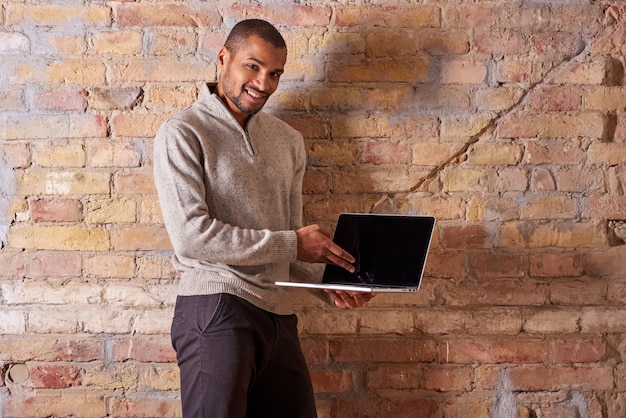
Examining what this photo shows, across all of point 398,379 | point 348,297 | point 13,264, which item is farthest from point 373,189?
point 13,264

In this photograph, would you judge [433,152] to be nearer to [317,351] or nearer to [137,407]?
[317,351]

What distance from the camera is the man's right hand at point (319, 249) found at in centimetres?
184

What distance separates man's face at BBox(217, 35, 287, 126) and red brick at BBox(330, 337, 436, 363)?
0.85 meters

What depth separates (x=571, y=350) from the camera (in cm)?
224

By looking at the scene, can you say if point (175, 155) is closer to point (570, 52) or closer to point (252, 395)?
point (252, 395)

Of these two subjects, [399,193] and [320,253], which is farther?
[399,193]

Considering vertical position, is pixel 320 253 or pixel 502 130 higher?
pixel 502 130

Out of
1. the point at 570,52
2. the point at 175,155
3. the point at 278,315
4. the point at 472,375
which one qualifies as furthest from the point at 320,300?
the point at 570,52

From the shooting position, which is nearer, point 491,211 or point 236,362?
point 236,362

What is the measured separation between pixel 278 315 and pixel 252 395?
0.80 ft

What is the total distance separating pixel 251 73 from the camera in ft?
6.35

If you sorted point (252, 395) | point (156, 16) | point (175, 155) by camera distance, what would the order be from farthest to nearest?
point (156, 16)
point (252, 395)
point (175, 155)

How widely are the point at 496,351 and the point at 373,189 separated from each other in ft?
2.23

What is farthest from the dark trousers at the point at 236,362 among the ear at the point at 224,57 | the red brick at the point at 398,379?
the ear at the point at 224,57
